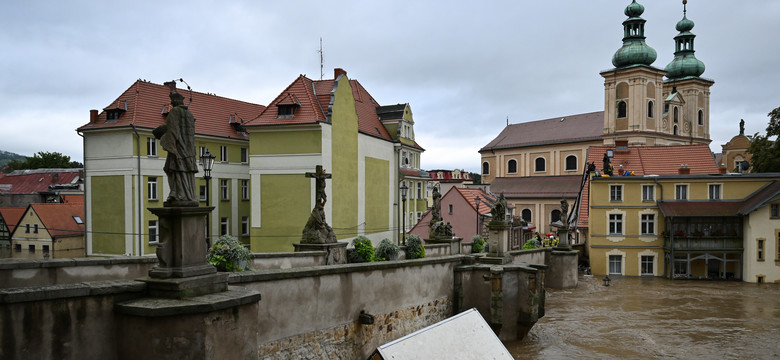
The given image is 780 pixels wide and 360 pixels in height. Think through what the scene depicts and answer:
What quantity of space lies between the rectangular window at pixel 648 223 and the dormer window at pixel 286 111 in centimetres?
2381

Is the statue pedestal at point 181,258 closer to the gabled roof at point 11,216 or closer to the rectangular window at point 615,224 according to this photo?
the rectangular window at point 615,224

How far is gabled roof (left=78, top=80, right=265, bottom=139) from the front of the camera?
1088 inches

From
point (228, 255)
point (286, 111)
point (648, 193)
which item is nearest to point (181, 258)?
point (228, 255)

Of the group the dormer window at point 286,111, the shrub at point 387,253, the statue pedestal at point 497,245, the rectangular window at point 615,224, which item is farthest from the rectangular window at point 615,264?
the shrub at point 387,253

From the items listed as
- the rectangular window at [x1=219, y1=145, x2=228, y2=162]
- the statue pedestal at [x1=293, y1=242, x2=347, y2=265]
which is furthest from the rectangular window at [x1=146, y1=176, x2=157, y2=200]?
the statue pedestal at [x1=293, y1=242, x2=347, y2=265]

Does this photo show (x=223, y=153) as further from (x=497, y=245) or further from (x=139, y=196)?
(x=497, y=245)

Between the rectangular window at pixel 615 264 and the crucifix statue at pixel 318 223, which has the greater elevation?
the crucifix statue at pixel 318 223

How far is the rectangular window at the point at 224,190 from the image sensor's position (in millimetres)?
31995

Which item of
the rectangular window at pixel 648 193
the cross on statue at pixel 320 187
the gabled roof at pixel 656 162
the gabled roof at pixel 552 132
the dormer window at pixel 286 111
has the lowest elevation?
the rectangular window at pixel 648 193

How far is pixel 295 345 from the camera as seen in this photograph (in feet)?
30.3

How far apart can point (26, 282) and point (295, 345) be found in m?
4.60

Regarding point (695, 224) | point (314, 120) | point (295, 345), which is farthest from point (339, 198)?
point (695, 224)

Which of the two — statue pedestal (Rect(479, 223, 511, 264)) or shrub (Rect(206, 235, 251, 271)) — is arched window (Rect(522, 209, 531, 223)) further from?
shrub (Rect(206, 235, 251, 271))

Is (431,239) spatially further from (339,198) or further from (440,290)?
(339,198)
